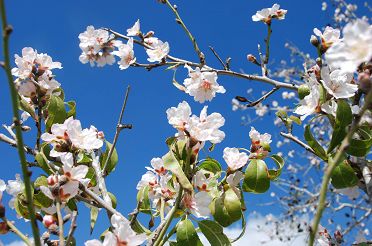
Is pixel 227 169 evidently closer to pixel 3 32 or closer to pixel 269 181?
pixel 269 181

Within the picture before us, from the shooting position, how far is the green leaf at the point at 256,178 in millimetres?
1144

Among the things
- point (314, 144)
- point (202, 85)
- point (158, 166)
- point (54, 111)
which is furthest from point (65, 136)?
point (202, 85)

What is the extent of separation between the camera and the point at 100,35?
223 cm

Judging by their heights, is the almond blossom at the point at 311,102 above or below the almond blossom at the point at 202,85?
below

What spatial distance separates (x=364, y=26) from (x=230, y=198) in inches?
21.5

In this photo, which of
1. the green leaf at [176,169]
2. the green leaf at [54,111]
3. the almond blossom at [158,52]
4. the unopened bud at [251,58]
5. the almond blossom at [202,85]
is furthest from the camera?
the almond blossom at [158,52]

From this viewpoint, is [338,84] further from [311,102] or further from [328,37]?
[328,37]

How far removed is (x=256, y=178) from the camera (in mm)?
1144

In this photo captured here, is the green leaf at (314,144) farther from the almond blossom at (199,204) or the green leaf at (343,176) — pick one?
the almond blossom at (199,204)

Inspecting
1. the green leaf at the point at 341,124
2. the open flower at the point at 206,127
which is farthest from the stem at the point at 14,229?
the green leaf at the point at 341,124

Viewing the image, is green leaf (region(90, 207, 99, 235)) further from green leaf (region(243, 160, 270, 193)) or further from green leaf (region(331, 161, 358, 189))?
green leaf (region(331, 161, 358, 189))

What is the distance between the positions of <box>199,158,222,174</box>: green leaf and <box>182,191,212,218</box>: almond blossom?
6.8 inches

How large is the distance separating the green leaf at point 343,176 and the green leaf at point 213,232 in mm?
A: 302

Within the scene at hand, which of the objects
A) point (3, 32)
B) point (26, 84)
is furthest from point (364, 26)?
point (26, 84)
